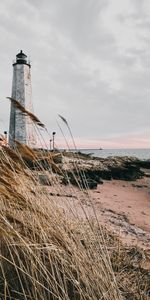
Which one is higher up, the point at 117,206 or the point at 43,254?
the point at 43,254

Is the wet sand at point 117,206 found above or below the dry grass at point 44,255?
below

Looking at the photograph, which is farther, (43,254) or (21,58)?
(21,58)

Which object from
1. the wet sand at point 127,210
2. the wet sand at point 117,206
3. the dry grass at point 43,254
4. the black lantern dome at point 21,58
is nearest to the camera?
the dry grass at point 43,254

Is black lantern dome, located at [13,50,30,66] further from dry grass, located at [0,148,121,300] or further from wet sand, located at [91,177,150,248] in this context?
dry grass, located at [0,148,121,300]

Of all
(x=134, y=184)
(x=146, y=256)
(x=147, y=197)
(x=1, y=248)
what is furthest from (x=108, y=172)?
(x=1, y=248)

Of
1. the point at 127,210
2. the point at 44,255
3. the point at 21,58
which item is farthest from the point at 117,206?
the point at 21,58

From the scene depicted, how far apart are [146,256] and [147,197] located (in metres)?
9.78

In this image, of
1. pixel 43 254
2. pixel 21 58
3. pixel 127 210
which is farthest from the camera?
pixel 21 58

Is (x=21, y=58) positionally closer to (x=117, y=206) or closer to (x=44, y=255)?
(x=117, y=206)

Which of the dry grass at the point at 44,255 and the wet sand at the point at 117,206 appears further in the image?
the wet sand at the point at 117,206

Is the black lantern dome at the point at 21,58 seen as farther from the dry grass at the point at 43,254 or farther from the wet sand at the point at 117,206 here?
the dry grass at the point at 43,254

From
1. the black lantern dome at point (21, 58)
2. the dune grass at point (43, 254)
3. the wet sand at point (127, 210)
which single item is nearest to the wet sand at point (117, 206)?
the wet sand at point (127, 210)

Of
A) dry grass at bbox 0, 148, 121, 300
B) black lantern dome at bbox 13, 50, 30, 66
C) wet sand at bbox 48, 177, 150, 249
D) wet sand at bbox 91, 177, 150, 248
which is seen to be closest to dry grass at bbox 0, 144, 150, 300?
dry grass at bbox 0, 148, 121, 300

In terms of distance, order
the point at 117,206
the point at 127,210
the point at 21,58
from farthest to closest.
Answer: the point at 21,58 < the point at 117,206 < the point at 127,210
